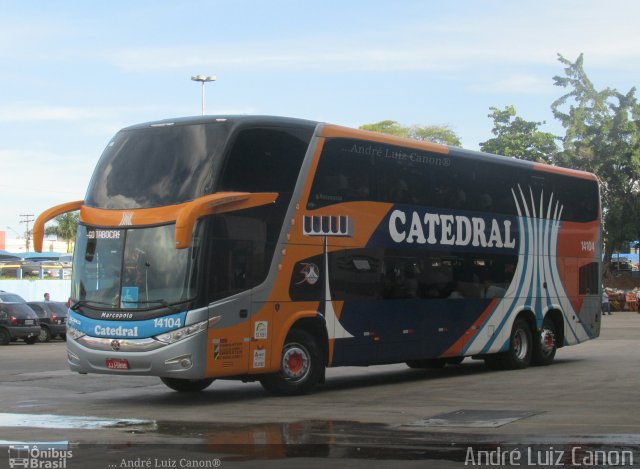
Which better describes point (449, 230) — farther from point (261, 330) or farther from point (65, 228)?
point (65, 228)

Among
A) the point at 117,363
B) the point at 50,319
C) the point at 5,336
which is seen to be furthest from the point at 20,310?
the point at 117,363

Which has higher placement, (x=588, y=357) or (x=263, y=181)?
(x=263, y=181)

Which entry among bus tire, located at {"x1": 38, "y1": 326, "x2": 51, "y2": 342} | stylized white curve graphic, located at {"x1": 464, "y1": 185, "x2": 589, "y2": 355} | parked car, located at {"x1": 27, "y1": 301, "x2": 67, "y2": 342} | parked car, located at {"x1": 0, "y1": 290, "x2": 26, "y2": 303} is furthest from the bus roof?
parked car, located at {"x1": 0, "y1": 290, "x2": 26, "y2": 303}

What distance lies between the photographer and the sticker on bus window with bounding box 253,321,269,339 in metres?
15.2

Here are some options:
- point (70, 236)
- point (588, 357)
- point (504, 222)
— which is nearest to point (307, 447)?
point (504, 222)

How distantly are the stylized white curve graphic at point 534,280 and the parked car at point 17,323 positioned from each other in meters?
20.9

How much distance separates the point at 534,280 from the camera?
A: 21594 millimetres

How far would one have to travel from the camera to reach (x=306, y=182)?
52.5ft

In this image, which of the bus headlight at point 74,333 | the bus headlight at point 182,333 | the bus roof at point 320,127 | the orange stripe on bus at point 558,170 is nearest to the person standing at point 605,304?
the orange stripe on bus at point 558,170

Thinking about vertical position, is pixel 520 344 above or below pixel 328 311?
below

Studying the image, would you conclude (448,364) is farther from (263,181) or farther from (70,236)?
(70,236)

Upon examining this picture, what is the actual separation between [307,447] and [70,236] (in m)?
101

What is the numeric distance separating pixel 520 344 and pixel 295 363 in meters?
7.18

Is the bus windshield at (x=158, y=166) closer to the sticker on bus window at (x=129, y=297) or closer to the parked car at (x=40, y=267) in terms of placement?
the sticker on bus window at (x=129, y=297)
